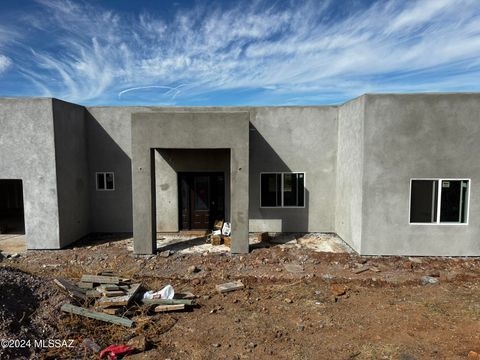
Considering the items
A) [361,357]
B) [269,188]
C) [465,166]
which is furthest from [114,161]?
[465,166]

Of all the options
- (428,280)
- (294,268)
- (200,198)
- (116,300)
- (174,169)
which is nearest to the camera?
(116,300)

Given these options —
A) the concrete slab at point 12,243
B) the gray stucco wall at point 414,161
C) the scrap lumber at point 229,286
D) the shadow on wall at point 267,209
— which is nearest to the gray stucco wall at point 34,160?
the concrete slab at point 12,243

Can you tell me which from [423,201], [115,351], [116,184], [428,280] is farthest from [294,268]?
[116,184]

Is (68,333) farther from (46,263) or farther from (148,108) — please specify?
(148,108)

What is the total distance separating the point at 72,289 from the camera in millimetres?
6270

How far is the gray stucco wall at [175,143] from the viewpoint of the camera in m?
9.10

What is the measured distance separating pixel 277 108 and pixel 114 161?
6.63 m

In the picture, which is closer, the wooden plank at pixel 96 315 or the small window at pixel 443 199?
the wooden plank at pixel 96 315

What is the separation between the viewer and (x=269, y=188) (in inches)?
459

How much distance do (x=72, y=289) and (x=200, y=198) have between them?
20.1ft

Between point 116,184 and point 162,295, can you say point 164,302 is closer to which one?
→ point 162,295

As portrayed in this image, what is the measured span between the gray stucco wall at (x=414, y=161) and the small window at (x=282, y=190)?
2.97 meters

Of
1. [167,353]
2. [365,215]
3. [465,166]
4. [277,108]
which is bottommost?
[167,353]

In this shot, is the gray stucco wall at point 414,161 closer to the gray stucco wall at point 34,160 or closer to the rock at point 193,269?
the rock at point 193,269
